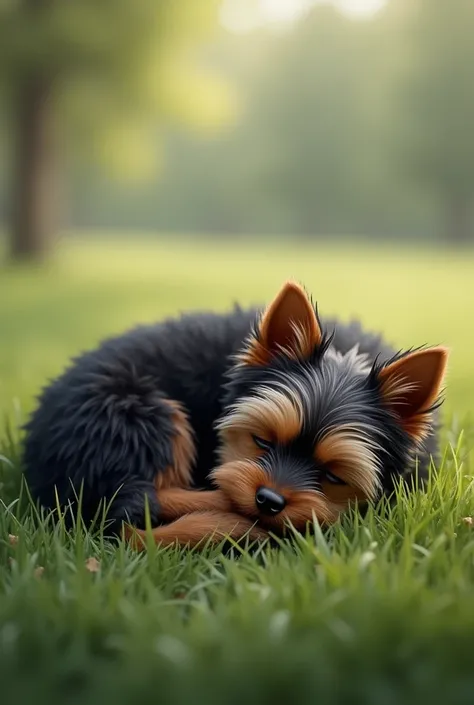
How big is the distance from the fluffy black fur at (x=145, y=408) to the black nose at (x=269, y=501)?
16.2 inches

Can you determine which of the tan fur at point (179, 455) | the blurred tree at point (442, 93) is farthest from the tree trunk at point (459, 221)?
the tan fur at point (179, 455)

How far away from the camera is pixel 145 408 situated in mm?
4281

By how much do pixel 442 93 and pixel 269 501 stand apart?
119ft

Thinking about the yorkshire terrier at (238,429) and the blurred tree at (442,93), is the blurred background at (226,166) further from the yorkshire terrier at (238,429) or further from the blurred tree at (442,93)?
the yorkshire terrier at (238,429)

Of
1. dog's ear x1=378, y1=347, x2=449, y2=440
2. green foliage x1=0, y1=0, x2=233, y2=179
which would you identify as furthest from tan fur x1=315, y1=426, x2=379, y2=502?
green foliage x1=0, y1=0, x2=233, y2=179

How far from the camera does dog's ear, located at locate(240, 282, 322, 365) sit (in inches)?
155

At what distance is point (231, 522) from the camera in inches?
150

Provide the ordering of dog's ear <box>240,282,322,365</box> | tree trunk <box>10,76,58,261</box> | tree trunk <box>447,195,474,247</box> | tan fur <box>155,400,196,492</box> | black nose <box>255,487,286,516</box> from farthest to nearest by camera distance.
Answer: tree trunk <box>447,195,474,247</box>
tree trunk <box>10,76,58,261</box>
tan fur <box>155,400,196,492</box>
dog's ear <box>240,282,322,365</box>
black nose <box>255,487,286,516</box>

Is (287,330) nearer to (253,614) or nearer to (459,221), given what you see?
(253,614)

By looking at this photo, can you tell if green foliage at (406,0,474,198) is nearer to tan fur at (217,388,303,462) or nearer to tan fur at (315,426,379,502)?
tan fur at (217,388,303,462)

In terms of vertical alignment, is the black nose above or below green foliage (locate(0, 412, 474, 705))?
above

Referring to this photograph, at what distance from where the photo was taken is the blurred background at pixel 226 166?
1364cm

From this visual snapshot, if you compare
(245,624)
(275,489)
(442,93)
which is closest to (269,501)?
(275,489)

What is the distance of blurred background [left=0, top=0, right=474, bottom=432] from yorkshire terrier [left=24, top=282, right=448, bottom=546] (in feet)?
7.25
